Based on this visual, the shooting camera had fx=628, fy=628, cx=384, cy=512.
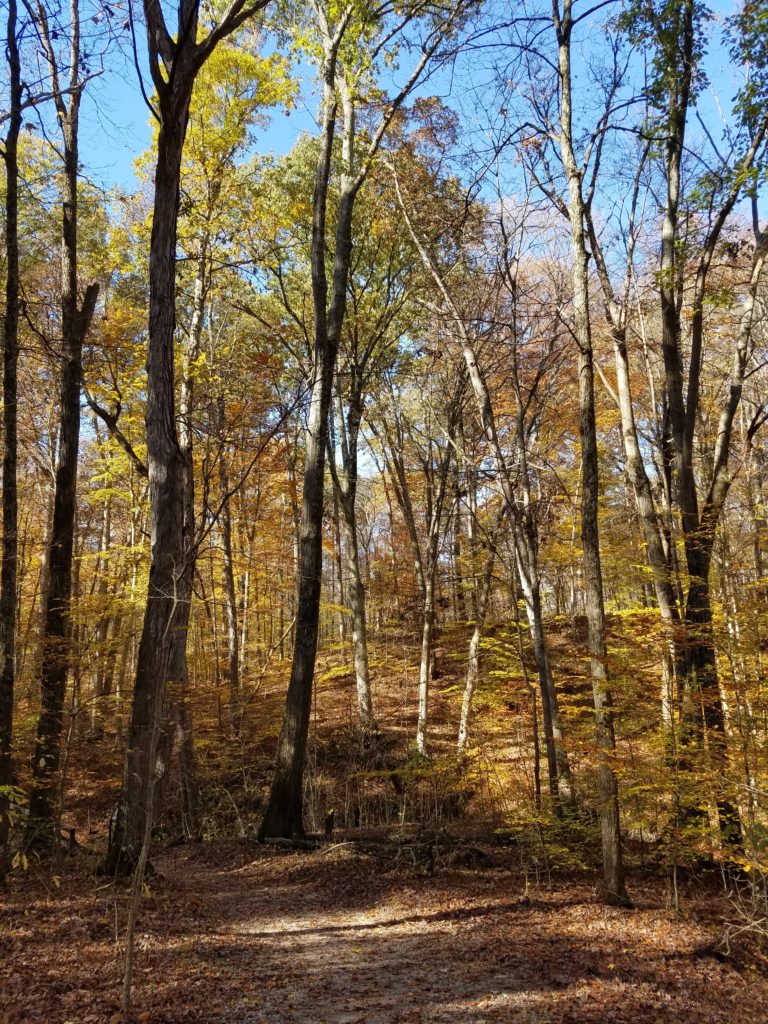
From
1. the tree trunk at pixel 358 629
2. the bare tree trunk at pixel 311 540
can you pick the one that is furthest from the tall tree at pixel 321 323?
the tree trunk at pixel 358 629

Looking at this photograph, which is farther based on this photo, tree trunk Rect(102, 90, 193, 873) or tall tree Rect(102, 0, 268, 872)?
tree trunk Rect(102, 90, 193, 873)

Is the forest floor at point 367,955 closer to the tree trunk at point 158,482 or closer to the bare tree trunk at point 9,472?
the tree trunk at point 158,482

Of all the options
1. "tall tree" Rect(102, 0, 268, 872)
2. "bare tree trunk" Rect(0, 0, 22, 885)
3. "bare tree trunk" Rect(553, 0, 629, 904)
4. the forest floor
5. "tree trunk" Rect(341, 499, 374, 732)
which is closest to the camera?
the forest floor

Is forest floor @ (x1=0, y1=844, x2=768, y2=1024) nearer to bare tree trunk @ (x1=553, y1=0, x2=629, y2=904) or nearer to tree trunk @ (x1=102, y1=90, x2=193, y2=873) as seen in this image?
bare tree trunk @ (x1=553, y1=0, x2=629, y2=904)

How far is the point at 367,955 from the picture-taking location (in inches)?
194

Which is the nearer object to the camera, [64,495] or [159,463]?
[159,463]

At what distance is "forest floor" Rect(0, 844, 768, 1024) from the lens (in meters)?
3.70

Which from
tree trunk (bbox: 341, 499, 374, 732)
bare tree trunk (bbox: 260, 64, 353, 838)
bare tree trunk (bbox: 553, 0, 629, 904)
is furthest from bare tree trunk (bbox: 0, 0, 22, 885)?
tree trunk (bbox: 341, 499, 374, 732)

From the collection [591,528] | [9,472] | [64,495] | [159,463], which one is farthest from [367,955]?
[64,495]

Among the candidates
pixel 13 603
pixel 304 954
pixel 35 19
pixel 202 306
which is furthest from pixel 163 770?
pixel 35 19

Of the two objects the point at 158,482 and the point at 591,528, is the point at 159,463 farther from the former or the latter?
the point at 591,528

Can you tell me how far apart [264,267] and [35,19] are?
5958 mm

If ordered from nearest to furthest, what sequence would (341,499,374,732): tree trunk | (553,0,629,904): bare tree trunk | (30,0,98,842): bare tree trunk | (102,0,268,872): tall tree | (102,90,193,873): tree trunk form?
(102,0,268,872): tall tree < (102,90,193,873): tree trunk < (553,0,629,904): bare tree trunk < (30,0,98,842): bare tree trunk < (341,499,374,732): tree trunk

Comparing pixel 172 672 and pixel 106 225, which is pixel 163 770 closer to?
pixel 172 672
